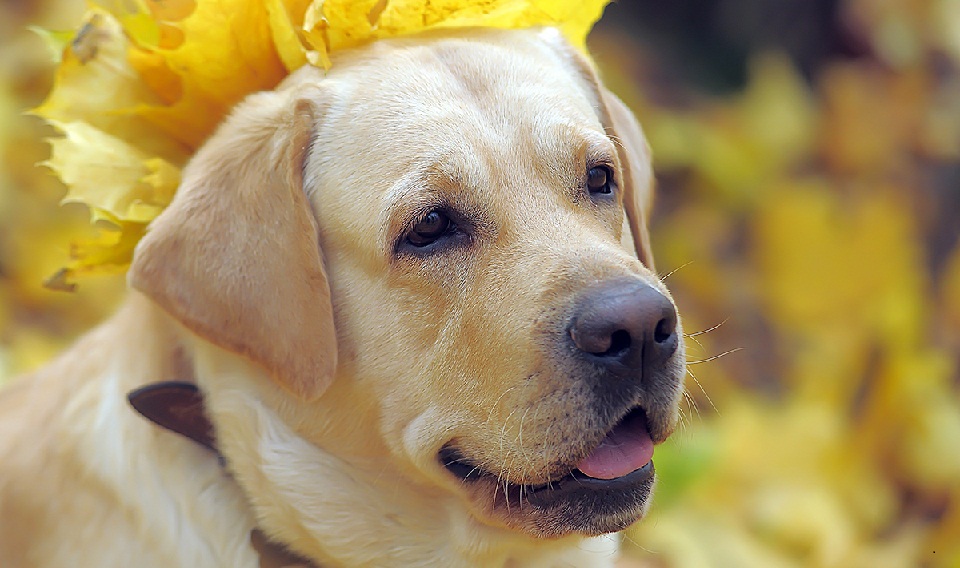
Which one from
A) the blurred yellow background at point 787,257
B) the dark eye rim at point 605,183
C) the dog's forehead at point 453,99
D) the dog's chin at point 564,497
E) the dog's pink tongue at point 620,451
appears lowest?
the blurred yellow background at point 787,257

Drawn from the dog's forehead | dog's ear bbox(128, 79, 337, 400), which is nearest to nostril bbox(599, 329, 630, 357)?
the dog's forehead

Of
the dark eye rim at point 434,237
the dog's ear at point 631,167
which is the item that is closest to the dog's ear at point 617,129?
the dog's ear at point 631,167

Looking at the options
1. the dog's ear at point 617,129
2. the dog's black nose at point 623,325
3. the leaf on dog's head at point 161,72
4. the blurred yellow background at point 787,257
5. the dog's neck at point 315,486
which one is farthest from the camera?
the blurred yellow background at point 787,257

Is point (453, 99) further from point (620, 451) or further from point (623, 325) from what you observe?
point (620, 451)

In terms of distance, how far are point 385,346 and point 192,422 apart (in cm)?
59

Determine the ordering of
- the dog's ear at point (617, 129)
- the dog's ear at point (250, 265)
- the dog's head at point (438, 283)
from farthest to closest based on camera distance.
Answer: the dog's ear at point (617, 129), the dog's ear at point (250, 265), the dog's head at point (438, 283)

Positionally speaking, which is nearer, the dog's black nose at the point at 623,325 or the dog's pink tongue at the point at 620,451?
the dog's black nose at the point at 623,325

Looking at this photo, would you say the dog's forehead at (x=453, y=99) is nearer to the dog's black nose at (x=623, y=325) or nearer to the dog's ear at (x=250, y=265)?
the dog's ear at (x=250, y=265)

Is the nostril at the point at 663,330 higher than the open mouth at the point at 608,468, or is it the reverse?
the nostril at the point at 663,330

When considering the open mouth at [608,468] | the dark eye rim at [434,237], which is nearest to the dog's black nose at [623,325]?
the open mouth at [608,468]

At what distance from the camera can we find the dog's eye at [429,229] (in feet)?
8.45

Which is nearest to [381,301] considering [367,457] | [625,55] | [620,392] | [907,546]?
[367,457]

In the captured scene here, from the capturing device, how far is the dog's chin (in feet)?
8.24

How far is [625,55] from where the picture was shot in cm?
743
